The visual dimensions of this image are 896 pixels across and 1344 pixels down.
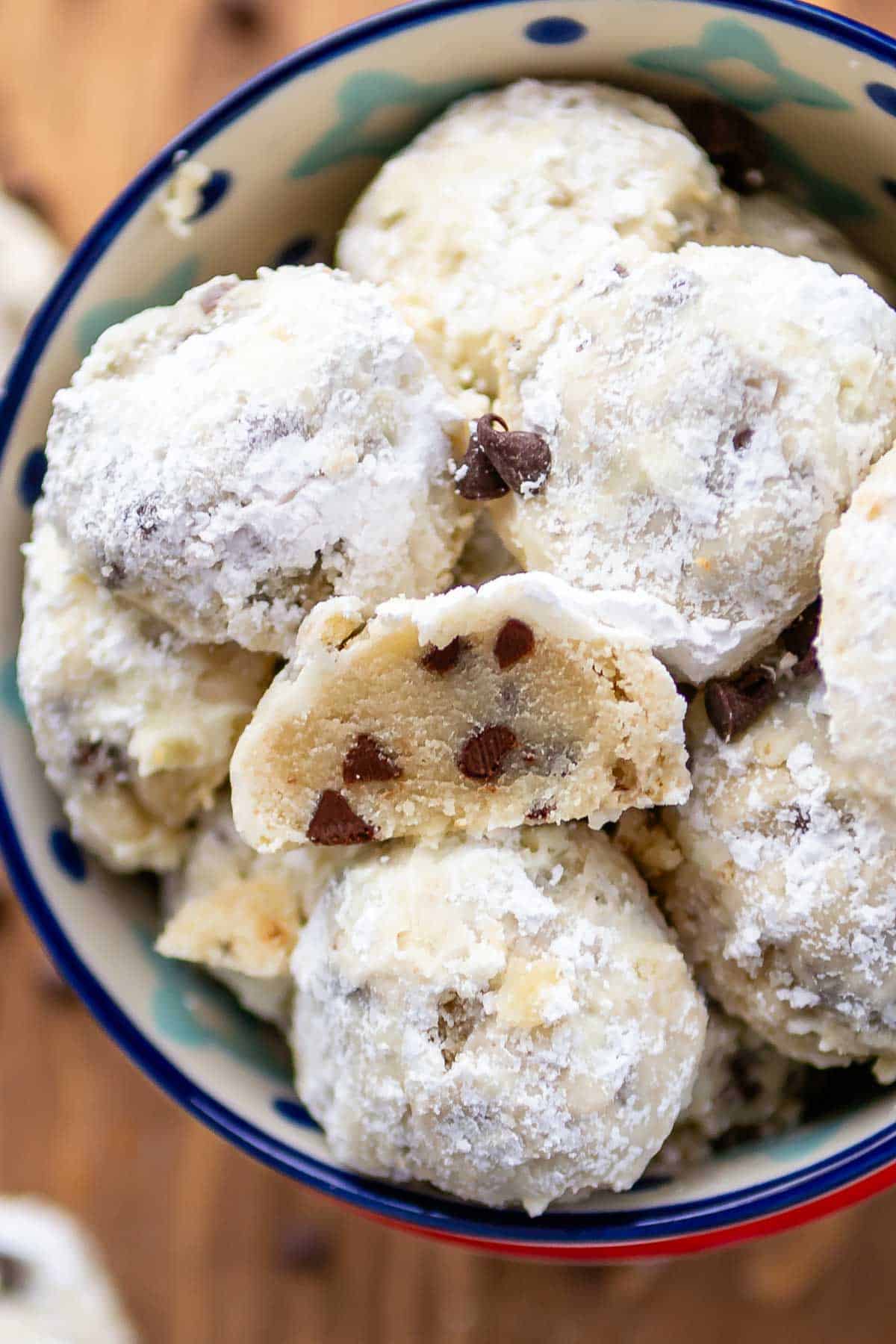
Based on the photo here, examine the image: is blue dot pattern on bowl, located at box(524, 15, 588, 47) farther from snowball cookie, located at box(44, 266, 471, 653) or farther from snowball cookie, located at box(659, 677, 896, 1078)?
snowball cookie, located at box(659, 677, 896, 1078)

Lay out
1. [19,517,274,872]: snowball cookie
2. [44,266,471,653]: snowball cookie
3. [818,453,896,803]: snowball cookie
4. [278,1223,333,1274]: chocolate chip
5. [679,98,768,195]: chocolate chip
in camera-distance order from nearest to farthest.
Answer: [818,453,896,803]: snowball cookie → [44,266,471,653]: snowball cookie → [19,517,274,872]: snowball cookie → [679,98,768,195]: chocolate chip → [278,1223,333,1274]: chocolate chip

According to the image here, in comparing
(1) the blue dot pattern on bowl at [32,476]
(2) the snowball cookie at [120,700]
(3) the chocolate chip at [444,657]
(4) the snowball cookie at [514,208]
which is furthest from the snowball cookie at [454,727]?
(1) the blue dot pattern on bowl at [32,476]

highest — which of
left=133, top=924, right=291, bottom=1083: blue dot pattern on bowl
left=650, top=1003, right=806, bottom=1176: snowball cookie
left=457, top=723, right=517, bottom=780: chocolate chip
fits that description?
left=457, top=723, right=517, bottom=780: chocolate chip

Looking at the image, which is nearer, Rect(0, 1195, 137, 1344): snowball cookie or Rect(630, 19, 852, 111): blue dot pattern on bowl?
Rect(630, 19, 852, 111): blue dot pattern on bowl

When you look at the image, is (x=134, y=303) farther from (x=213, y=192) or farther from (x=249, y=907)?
(x=249, y=907)

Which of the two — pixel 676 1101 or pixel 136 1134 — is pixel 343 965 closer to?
pixel 676 1101

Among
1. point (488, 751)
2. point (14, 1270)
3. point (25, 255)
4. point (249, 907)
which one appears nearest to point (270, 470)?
point (488, 751)

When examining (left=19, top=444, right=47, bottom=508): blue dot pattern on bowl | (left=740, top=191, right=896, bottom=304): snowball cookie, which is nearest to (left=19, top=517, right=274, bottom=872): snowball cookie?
(left=19, top=444, right=47, bottom=508): blue dot pattern on bowl
